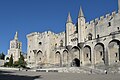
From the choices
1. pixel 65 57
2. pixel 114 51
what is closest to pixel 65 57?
pixel 65 57

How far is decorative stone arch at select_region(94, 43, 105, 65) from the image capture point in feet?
141

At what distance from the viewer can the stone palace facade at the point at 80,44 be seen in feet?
137

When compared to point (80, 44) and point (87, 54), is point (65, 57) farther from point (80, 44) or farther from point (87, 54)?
point (87, 54)

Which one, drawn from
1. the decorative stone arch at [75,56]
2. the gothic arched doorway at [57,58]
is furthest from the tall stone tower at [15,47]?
the decorative stone arch at [75,56]

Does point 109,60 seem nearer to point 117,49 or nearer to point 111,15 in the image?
point 117,49

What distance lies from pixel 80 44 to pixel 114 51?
29.2 ft

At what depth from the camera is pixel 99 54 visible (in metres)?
43.8

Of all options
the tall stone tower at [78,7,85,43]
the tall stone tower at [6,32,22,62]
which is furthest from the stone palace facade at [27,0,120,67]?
the tall stone tower at [6,32,22,62]

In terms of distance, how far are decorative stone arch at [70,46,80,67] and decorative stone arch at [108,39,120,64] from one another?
9759mm

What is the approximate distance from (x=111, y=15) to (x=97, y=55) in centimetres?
860

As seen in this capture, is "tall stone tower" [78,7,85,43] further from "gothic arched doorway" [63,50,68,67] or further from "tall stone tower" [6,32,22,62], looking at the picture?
"tall stone tower" [6,32,22,62]

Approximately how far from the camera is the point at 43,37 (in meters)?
59.9

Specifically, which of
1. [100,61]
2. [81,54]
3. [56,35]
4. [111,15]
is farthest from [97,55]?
[56,35]

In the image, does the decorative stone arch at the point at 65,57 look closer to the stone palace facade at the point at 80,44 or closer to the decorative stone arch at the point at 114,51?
the stone palace facade at the point at 80,44
